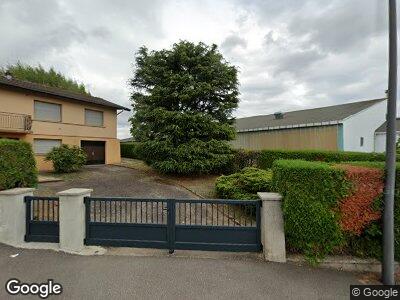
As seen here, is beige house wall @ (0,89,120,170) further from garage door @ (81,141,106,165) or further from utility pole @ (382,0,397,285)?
utility pole @ (382,0,397,285)

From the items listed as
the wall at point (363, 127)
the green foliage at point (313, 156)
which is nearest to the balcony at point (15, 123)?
the green foliage at point (313, 156)

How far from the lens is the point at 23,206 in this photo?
6.17 m

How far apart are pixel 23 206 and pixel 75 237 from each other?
161cm

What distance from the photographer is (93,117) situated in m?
22.4

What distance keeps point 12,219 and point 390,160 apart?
754 centimetres

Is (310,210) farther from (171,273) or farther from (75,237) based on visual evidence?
(75,237)

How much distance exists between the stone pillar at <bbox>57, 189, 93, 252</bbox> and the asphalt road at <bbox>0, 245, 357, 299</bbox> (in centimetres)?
27

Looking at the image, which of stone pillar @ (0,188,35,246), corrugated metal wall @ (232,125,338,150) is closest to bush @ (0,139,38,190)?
stone pillar @ (0,188,35,246)

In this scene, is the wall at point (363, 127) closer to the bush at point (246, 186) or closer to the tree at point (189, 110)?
the tree at point (189, 110)

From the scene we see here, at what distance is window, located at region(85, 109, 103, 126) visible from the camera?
861 inches

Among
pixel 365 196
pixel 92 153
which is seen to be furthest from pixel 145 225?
pixel 92 153

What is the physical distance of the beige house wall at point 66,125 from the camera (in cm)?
1730

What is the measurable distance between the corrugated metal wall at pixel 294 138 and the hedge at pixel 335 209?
13547mm

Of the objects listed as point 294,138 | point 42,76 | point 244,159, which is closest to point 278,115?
point 294,138
